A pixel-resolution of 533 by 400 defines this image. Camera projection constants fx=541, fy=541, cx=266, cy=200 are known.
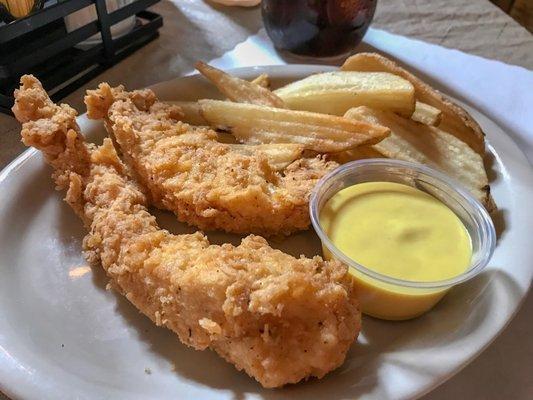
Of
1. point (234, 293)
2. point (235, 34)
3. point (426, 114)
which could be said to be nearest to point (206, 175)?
point (234, 293)

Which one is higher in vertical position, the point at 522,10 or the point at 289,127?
the point at 289,127

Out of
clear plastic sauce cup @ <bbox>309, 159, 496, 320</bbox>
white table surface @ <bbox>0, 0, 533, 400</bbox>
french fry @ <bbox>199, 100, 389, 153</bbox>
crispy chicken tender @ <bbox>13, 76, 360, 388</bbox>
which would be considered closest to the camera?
crispy chicken tender @ <bbox>13, 76, 360, 388</bbox>

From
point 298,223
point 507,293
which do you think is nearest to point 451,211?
point 507,293

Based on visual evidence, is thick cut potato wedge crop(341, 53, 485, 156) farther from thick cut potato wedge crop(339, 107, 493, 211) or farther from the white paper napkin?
the white paper napkin

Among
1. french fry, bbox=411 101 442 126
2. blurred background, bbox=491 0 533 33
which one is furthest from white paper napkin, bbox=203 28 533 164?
blurred background, bbox=491 0 533 33

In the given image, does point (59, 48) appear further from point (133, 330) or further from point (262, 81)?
point (133, 330)
